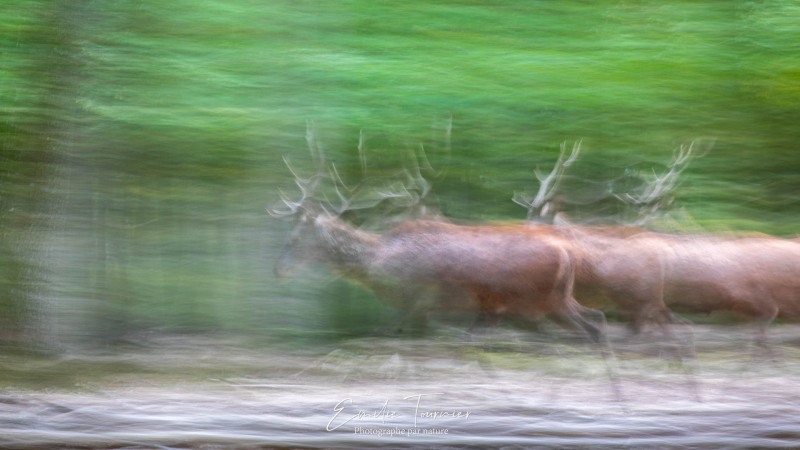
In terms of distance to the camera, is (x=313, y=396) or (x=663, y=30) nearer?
(x=313, y=396)

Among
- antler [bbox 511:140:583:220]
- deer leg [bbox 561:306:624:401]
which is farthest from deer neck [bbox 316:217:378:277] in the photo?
deer leg [bbox 561:306:624:401]

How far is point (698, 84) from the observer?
7.14ft

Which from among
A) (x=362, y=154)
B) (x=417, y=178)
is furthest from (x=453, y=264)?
(x=362, y=154)

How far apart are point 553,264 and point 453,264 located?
8.2 inches

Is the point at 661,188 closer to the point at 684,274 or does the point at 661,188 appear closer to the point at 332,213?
the point at 684,274

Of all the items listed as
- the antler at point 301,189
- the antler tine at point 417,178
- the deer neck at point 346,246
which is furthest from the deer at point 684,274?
the antler at point 301,189

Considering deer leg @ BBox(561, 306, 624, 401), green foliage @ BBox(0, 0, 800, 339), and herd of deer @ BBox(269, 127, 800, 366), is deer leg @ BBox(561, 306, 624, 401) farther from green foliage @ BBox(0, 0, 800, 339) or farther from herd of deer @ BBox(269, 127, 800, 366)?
green foliage @ BBox(0, 0, 800, 339)

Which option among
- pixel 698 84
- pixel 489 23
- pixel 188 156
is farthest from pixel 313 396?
pixel 698 84

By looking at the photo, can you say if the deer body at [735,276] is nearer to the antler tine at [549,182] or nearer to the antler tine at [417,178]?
the antler tine at [549,182]

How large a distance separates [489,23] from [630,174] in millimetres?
A: 503

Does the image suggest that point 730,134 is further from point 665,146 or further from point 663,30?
point 663,30

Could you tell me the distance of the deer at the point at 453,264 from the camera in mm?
2008

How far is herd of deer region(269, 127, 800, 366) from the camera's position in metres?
1.98

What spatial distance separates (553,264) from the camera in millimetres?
2020
